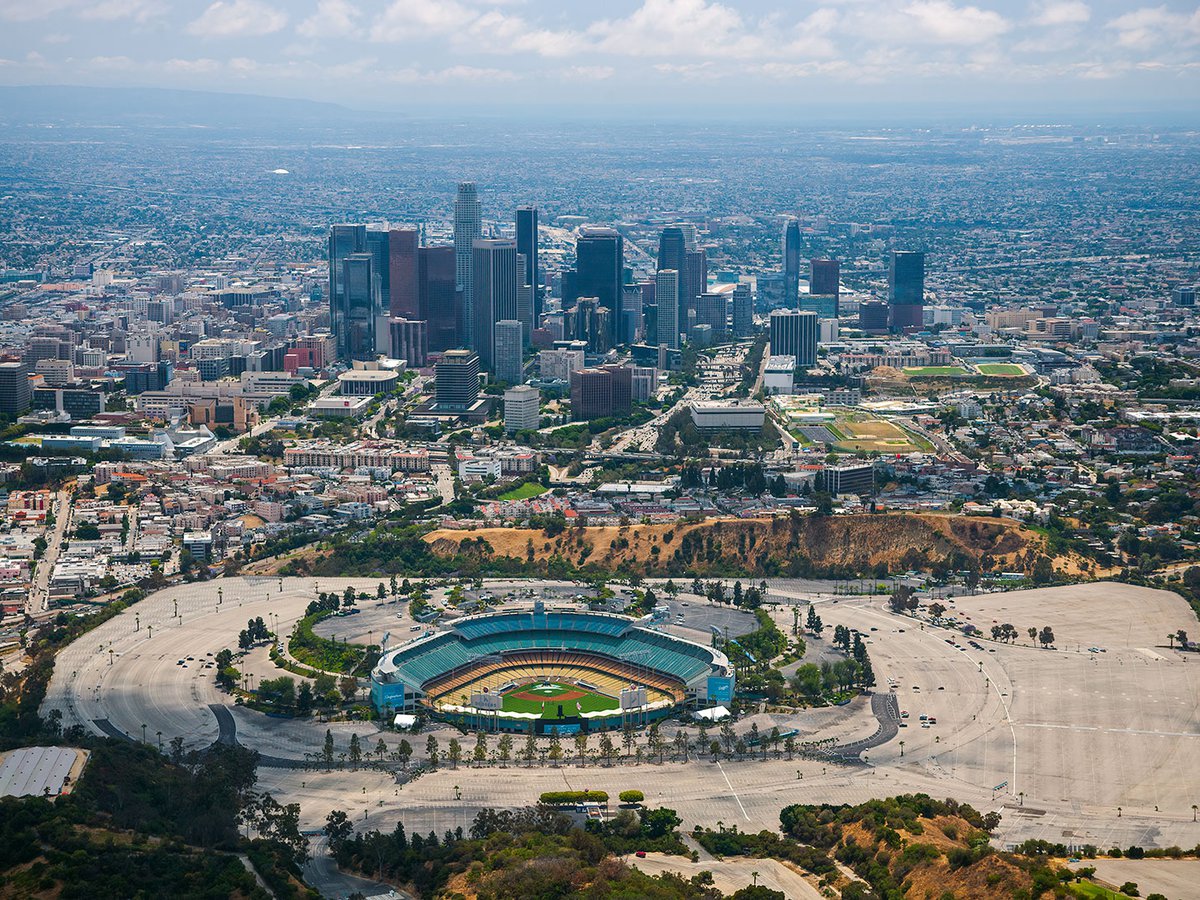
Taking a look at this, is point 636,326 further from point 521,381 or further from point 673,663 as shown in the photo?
point 673,663

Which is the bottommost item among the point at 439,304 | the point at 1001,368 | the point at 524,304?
the point at 1001,368

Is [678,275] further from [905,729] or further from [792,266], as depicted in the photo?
[905,729]

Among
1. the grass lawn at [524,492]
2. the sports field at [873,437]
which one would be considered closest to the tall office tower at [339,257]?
the sports field at [873,437]

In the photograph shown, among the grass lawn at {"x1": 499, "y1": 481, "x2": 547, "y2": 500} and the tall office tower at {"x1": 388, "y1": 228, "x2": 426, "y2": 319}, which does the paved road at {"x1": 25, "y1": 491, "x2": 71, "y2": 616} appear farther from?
the tall office tower at {"x1": 388, "y1": 228, "x2": 426, "y2": 319}

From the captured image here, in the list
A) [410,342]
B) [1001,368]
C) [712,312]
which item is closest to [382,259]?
[410,342]

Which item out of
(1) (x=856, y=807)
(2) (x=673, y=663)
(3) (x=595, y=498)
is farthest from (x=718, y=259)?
(1) (x=856, y=807)

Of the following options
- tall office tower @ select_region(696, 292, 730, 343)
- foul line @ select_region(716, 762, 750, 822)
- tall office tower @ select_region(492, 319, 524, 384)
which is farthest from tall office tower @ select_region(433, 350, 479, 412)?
foul line @ select_region(716, 762, 750, 822)

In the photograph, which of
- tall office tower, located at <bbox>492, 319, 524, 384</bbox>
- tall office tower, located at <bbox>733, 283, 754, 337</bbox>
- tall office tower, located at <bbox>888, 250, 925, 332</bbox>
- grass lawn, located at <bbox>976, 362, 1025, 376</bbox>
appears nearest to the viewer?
tall office tower, located at <bbox>492, 319, 524, 384</bbox>
